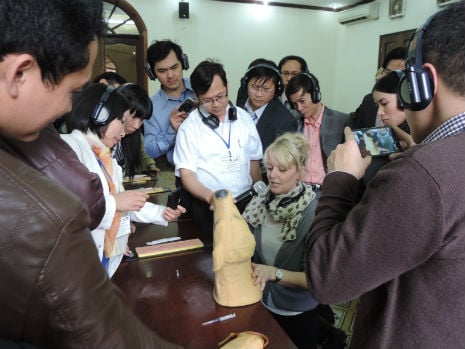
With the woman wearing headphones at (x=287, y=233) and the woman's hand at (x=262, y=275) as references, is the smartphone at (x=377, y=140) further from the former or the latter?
the woman's hand at (x=262, y=275)

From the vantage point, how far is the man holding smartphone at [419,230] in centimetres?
65

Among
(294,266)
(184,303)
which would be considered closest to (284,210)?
(294,266)

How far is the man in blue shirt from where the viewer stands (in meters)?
2.45

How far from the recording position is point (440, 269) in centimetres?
69

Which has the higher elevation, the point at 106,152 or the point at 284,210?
the point at 106,152

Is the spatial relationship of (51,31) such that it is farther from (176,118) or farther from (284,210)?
(176,118)

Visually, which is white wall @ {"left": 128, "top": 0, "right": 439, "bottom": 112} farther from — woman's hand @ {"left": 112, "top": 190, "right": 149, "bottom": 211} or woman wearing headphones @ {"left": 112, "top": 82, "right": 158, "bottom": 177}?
woman's hand @ {"left": 112, "top": 190, "right": 149, "bottom": 211}

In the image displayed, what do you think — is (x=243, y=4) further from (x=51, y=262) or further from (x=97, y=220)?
(x=51, y=262)

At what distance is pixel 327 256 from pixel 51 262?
21.0 inches

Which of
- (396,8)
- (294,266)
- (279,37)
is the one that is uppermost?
(396,8)

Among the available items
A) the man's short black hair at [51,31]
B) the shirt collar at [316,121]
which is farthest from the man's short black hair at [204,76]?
the man's short black hair at [51,31]

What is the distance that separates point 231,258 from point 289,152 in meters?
0.77

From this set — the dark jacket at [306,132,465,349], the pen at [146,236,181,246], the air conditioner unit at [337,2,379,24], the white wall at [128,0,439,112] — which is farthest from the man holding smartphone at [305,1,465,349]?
the air conditioner unit at [337,2,379,24]

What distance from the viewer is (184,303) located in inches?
43.7
